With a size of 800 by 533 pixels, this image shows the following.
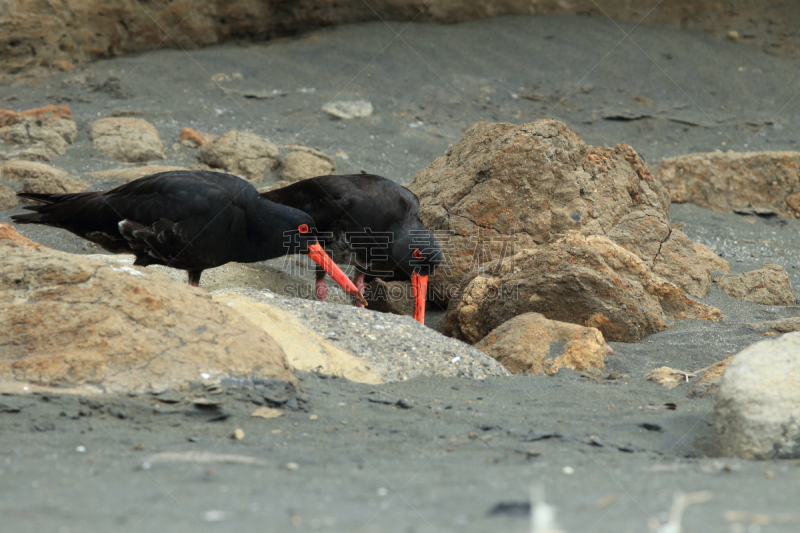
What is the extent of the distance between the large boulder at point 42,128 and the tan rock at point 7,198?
4.74ft

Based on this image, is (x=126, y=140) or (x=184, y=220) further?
(x=126, y=140)

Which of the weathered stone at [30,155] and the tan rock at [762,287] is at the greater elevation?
the weathered stone at [30,155]

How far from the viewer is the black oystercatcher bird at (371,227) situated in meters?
6.24

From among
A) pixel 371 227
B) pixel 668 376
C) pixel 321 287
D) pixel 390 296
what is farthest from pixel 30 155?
pixel 668 376

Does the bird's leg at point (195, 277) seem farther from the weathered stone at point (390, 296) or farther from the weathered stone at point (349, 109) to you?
the weathered stone at point (349, 109)

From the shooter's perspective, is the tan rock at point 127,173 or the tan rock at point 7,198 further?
the tan rock at point 127,173

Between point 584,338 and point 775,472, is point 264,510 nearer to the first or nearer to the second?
point 775,472

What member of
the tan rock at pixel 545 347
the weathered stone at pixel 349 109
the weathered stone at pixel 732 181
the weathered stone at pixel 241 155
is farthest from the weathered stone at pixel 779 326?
the weathered stone at pixel 349 109

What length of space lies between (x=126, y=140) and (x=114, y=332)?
589cm

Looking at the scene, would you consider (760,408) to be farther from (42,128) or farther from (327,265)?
(42,128)

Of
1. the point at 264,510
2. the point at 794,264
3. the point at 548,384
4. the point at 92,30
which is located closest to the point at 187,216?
the point at 548,384

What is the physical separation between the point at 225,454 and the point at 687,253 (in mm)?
4981

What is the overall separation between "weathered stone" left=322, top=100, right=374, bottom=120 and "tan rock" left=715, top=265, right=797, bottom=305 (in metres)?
5.94

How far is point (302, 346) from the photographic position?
4094 mm
